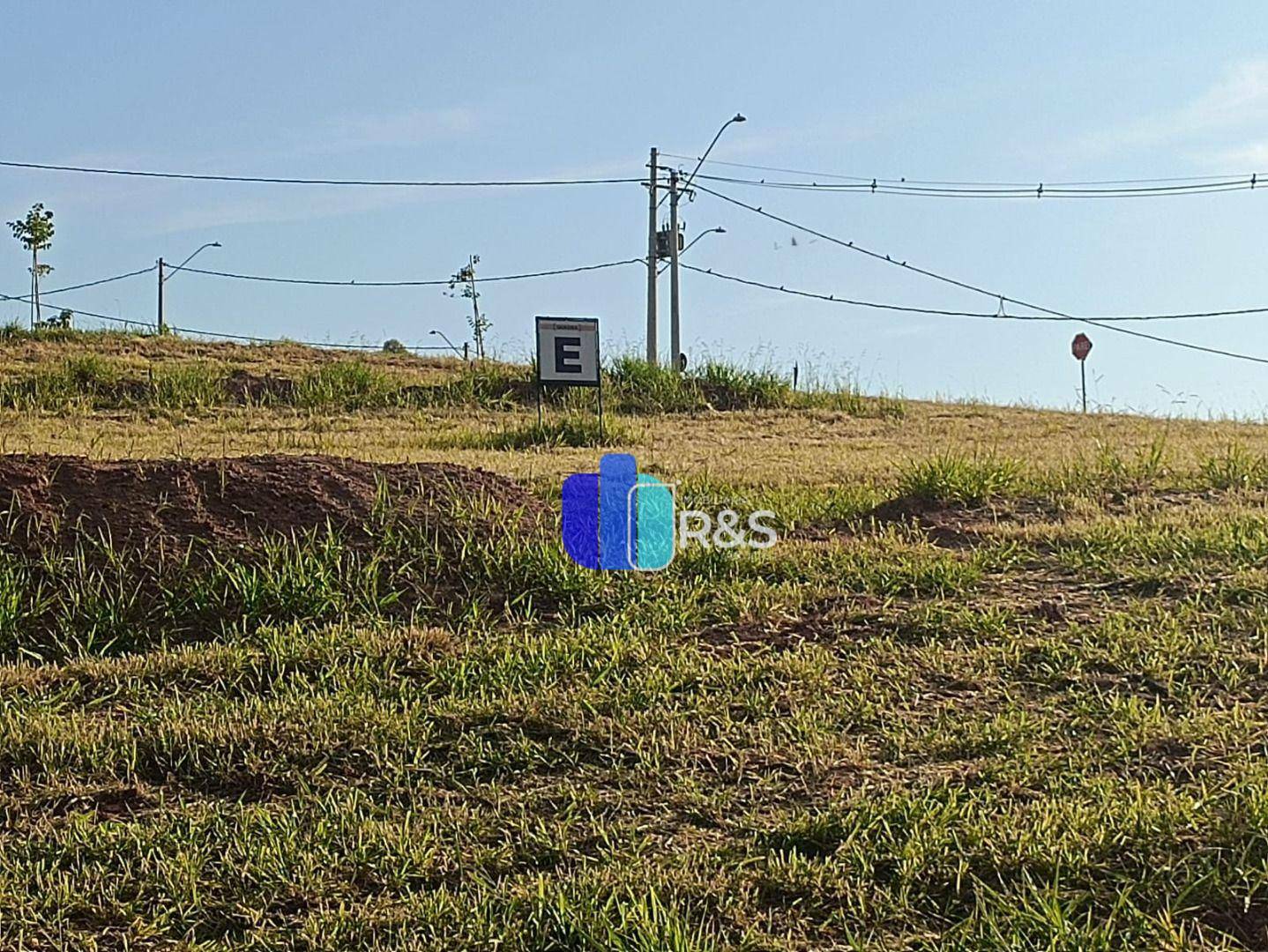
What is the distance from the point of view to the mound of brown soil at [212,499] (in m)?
6.20

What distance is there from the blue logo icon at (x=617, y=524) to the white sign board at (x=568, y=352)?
507 centimetres

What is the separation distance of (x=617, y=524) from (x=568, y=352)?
6281 millimetres

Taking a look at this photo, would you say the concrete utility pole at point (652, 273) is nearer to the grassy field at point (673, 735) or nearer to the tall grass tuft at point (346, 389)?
the tall grass tuft at point (346, 389)

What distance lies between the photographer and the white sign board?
12773mm

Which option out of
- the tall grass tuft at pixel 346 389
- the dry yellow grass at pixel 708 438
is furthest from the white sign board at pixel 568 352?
the tall grass tuft at pixel 346 389

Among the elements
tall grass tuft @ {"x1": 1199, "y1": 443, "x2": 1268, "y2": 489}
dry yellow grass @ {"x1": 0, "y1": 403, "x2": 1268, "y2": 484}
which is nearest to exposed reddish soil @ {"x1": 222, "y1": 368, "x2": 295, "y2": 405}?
dry yellow grass @ {"x1": 0, "y1": 403, "x2": 1268, "y2": 484}

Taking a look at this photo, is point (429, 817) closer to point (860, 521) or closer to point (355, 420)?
point (860, 521)

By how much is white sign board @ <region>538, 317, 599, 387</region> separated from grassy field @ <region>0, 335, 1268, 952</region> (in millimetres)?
5000

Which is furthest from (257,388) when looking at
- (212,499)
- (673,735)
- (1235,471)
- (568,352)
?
(673,735)

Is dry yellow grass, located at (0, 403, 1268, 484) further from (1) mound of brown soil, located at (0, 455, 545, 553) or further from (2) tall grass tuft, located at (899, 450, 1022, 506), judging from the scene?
(1) mound of brown soil, located at (0, 455, 545, 553)

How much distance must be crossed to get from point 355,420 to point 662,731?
11.6 metres

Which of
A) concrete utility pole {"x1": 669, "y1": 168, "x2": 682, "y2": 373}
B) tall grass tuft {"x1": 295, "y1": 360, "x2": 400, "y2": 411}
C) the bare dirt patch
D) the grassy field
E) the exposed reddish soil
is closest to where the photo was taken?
the grassy field

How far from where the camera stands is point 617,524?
676 cm

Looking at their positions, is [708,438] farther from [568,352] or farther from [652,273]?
[652,273]
